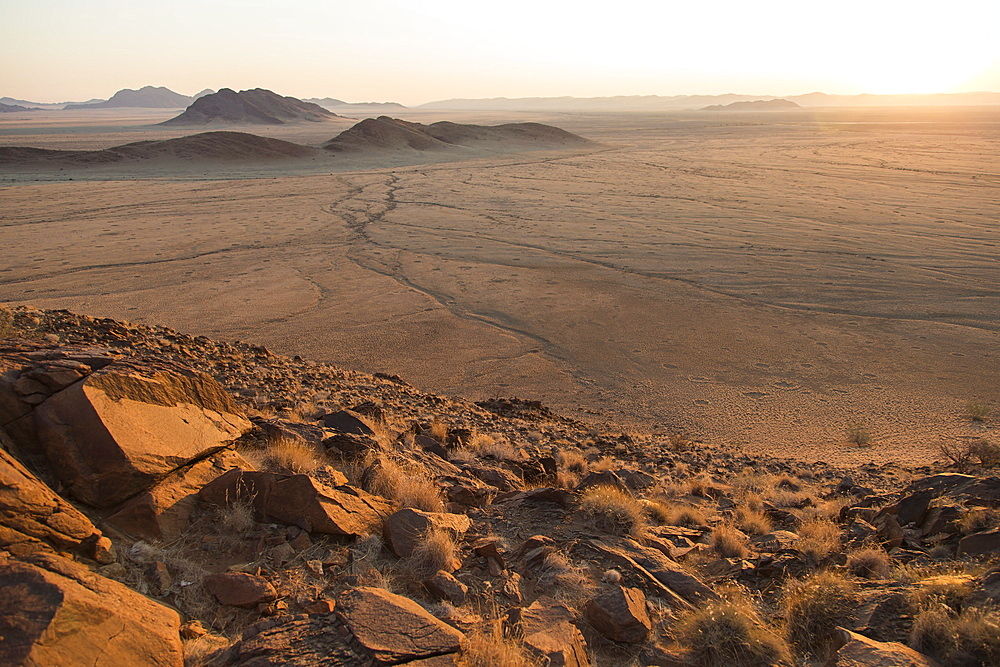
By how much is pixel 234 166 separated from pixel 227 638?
4766 cm

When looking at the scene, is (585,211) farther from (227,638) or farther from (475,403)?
(227,638)

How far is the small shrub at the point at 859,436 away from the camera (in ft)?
28.7

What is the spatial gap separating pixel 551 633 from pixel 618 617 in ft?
1.53

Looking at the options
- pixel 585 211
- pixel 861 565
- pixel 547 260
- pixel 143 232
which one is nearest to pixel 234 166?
pixel 143 232

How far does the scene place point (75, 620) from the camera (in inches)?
103

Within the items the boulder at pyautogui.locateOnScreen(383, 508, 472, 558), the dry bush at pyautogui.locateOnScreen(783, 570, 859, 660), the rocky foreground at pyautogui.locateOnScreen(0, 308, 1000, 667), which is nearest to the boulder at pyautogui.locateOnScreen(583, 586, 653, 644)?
the rocky foreground at pyautogui.locateOnScreen(0, 308, 1000, 667)

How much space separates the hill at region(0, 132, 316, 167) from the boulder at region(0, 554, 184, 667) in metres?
48.8

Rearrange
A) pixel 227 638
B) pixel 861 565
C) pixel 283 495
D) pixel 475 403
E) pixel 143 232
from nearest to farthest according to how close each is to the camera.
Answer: pixel 227 638 → pixel 283 495 → pixel 861 565 → pixel 475 403 → pixel 143 232

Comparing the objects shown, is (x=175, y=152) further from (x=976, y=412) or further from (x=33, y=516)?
(x=33, y=516)

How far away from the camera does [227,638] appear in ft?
10.3

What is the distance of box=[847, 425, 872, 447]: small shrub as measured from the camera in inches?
345

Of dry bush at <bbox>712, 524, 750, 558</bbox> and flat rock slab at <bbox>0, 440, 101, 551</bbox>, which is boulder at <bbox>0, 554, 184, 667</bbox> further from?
dry bush at <bbox>712, 524, 750, 558</bbox>

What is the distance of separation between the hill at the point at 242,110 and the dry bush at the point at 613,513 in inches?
4715

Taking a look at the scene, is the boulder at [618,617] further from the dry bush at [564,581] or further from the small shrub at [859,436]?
the small shrub at [859,436]
